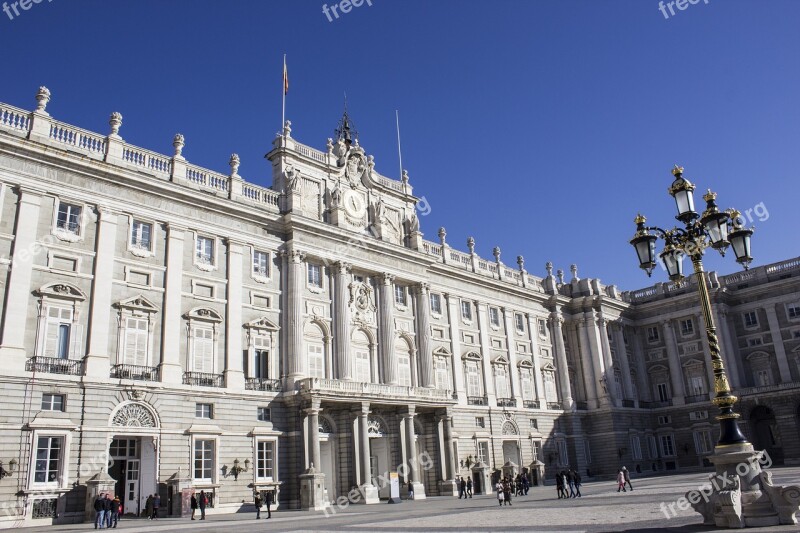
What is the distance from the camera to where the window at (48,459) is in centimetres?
2680

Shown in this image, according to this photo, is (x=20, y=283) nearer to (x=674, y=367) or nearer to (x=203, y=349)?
(x=203, y=349)

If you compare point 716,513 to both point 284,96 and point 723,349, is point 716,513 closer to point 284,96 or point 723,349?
point 284,96

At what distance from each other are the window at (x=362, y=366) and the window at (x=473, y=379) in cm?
1049

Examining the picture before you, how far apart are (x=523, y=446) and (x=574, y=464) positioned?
6.94 metres

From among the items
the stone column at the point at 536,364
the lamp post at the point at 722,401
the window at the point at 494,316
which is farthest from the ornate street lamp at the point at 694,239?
the stone column at the point at 536,364

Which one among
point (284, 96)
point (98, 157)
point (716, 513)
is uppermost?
point (284, 96)

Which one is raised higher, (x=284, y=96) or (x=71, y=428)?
(x=284, y=96)

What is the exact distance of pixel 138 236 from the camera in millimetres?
33156

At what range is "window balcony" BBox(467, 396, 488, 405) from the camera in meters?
48.7

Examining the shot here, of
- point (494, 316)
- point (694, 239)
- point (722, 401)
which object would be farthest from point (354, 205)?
point (722, 401)

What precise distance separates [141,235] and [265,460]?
1298cm

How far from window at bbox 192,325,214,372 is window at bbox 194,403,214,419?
5.72ft

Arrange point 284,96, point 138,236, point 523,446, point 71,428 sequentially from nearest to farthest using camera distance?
point 71,428, point 138,236, point 284,96, point 523,446

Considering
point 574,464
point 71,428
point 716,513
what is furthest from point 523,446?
point 716,513
